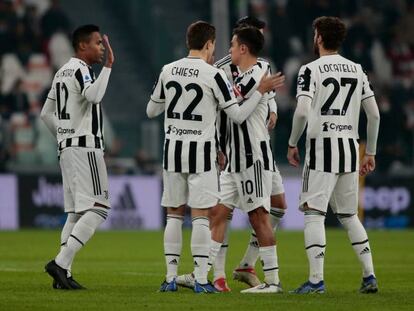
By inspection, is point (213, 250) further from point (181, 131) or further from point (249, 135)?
point (181, 131)

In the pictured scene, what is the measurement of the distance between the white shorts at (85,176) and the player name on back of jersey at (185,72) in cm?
126

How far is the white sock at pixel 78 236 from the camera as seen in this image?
1180 cm

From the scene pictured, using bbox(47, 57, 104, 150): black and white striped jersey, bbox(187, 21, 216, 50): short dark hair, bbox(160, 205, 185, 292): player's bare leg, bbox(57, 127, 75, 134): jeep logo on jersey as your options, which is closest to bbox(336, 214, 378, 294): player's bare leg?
bbox(160, 205, 185, 292): player's bare leg

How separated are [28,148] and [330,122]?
45.0 feet

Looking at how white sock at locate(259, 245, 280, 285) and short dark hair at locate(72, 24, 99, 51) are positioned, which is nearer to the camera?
white sock at locate(259, 245, 280, 285)

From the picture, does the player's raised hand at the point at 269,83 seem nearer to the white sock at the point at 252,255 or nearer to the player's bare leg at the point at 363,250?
the player's bare leg at the point at 363,250

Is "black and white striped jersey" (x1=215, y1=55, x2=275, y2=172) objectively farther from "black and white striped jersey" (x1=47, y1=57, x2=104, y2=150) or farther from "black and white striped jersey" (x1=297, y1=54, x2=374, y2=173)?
"black and white striped jersey" (x1=47, y1=57, x2=104, y2=150)

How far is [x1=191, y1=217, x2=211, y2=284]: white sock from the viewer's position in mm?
11227

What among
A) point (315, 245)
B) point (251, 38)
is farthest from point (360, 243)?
point (251, 38)

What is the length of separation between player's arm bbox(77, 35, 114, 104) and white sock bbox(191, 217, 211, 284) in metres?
1.52

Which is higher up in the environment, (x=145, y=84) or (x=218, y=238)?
(x=145, y=84)

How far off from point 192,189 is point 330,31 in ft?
6.20

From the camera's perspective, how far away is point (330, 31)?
37.3 ft

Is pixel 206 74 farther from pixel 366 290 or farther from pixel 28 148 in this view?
pixel 28 148
